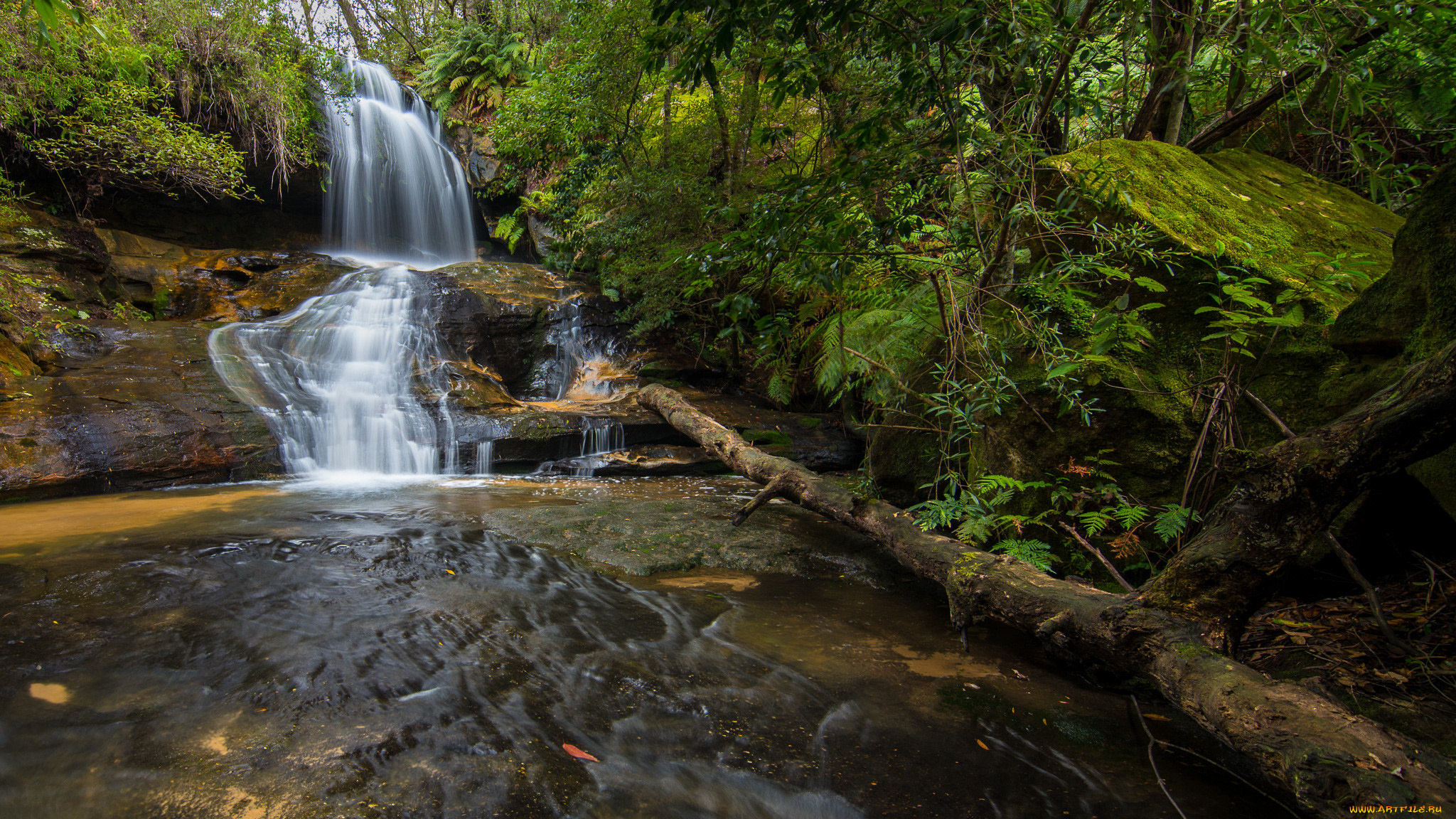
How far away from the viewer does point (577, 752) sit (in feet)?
7.02

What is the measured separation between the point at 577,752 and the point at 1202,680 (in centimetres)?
208

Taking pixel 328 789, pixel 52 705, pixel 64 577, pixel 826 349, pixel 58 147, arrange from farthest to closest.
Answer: pixel 58 147 < pixel 826 349 < pixel 64 577 < pixel 52 705 < pixel 328 789

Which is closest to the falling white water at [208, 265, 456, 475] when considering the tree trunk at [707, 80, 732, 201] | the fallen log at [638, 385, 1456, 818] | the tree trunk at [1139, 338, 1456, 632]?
the tree trunk at [707, 80, 732, 201]

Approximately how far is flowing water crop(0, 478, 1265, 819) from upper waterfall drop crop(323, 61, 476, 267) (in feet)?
43.8

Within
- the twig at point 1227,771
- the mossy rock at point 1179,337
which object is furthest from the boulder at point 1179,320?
the twig at point 1227,771

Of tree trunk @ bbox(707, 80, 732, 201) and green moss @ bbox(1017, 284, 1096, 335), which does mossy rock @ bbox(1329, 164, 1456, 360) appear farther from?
tree trunk @ bbox(707, 80, 732, 201)

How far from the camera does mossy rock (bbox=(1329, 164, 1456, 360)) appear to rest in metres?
2.26

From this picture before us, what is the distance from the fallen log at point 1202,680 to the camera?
147 centimetres

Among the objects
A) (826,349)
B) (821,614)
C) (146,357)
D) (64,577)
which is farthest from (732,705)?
(146,357)

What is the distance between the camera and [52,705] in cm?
208

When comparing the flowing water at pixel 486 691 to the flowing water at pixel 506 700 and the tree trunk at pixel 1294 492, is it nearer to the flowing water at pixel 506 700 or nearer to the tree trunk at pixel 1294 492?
the flowing water at pixel 506 700

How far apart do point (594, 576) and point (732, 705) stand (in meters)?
1.73

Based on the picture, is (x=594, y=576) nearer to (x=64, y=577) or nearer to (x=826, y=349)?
(x=64, y=577)

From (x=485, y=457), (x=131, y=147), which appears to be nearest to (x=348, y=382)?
(x=485, y=457)
